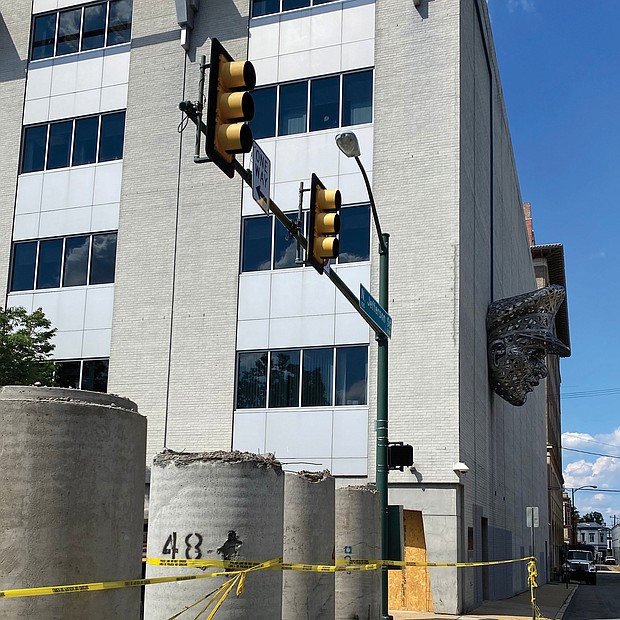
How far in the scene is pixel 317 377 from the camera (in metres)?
23.8

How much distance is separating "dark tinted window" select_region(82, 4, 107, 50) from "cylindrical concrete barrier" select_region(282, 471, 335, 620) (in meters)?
21.4

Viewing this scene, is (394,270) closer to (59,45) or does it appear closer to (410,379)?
(410,379)

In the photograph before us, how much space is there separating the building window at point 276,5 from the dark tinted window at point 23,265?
399 inches

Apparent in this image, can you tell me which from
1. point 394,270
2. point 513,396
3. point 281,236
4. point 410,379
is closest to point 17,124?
point 281,236

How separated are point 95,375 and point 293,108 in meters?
9.89

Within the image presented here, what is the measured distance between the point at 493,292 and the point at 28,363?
51.1ft

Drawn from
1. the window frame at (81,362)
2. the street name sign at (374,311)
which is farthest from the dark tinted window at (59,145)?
the street name sign at (374,311)

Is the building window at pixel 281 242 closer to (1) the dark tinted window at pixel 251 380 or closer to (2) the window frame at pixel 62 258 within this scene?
(1) the dark tinted window at pixel 251 380

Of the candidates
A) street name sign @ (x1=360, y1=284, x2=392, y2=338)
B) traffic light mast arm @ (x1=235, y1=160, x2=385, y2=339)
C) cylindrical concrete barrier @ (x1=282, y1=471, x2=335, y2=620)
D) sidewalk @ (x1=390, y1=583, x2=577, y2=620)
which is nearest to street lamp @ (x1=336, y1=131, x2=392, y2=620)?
street name sign @ (x1=360, y1=284, x2=392, y2=338)

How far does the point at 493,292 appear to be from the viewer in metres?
30.5

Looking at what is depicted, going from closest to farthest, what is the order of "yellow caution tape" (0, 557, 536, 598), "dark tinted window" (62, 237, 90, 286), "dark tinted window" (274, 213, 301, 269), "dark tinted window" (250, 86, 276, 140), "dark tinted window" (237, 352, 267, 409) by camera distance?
"yellow caution tape" (0, 557, 536, 598), "dark tinted window" (237, 352, 267, 409), "dark tinted window" (274, 213, 301, 269), "dark tinted window" (250, 86, 276, 140), "dark tinted window" (62, 237, 90, 286)

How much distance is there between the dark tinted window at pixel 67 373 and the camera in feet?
86.9

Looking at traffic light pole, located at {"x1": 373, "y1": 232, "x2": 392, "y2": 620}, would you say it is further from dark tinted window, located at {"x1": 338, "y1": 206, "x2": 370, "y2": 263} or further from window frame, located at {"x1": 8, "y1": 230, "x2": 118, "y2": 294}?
window frame, located at {"x1": 8, "y1": 230, "x2": 118, "y2": 294}

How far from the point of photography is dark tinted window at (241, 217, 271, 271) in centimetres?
2520
